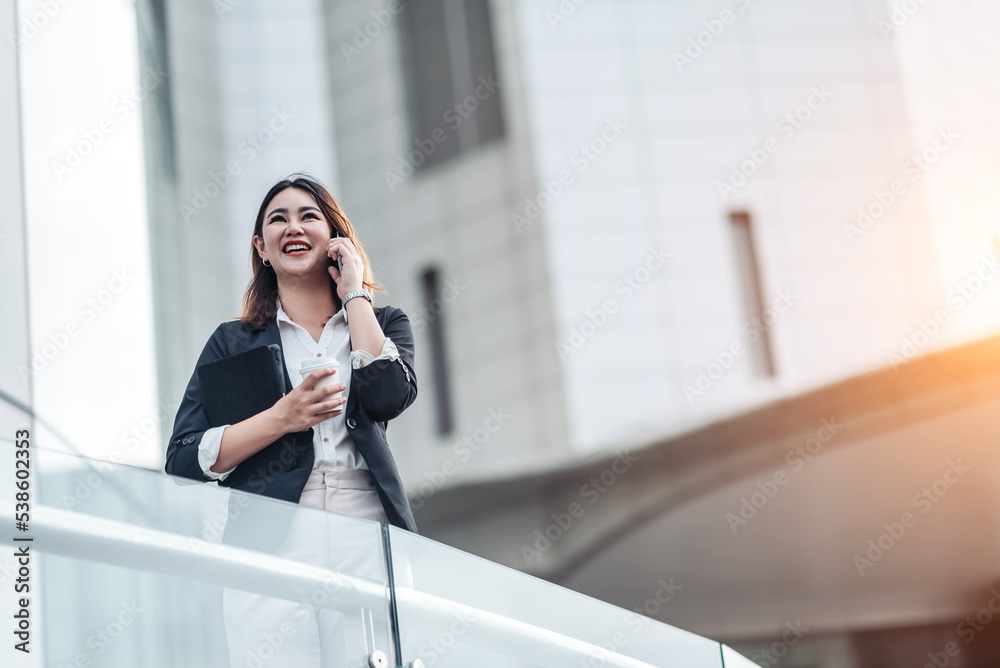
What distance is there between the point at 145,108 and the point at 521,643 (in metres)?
11.1

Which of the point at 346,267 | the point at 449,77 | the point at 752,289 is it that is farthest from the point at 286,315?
the point at 449,77

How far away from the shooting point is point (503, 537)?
13.5m

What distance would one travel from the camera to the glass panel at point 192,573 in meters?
2.01

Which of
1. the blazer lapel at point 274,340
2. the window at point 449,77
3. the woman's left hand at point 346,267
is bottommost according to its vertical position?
the blazer lapel at point 274,340

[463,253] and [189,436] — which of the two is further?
[463,253]

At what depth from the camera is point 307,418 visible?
7.74 ft

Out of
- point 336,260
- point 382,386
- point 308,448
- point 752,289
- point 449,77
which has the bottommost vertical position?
point 308,448

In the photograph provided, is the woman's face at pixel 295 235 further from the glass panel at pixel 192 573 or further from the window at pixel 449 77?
the window at pixel 449 77

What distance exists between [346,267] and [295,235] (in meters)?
0.19

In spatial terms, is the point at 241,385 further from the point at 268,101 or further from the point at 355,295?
the point at 268,101

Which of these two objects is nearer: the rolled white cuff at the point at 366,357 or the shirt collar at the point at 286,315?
the rolled white cuff at the point at 366,357

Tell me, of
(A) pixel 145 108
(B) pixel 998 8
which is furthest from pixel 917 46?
(A) pixel 145 108

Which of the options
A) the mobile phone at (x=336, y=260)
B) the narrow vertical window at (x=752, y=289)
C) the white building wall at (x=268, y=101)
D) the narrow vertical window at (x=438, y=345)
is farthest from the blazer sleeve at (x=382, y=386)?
the white building wall at (x=268, y=101)

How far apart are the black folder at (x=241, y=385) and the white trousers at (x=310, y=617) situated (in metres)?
0.36
